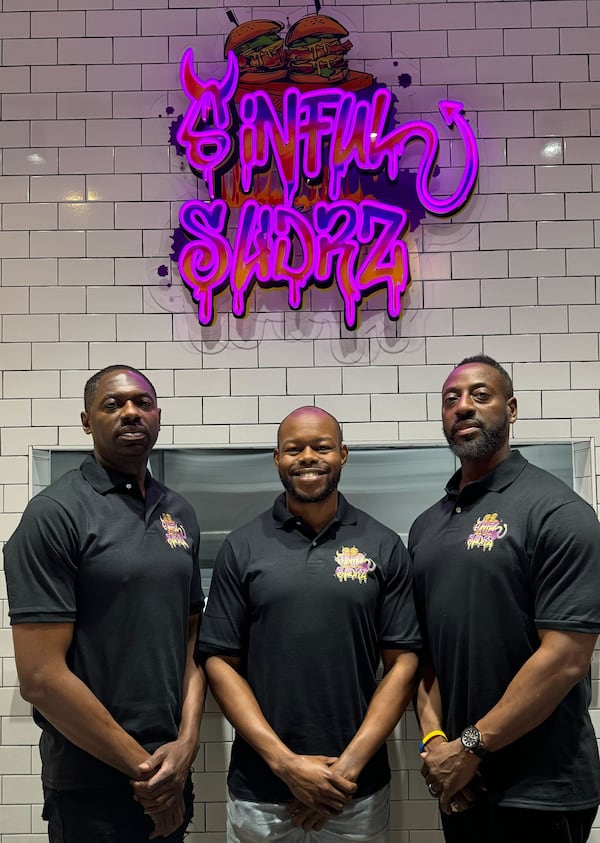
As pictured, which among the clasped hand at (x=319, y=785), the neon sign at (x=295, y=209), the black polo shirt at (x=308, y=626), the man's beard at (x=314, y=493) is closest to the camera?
the clasped hand at (x=319, y=785)

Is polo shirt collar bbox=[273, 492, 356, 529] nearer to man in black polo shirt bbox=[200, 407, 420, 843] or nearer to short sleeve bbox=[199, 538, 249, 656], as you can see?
man in black polo shirt bbox=[200, 407, 420, 843]

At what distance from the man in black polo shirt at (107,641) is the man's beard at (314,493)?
398 mm

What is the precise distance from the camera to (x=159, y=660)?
2.29 metres

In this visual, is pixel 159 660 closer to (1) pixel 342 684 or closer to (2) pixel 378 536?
(1) pixel 342 684

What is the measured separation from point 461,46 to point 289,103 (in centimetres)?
77

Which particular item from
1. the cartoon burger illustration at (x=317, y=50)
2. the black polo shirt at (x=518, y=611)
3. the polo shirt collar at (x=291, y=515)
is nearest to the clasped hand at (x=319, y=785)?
the black polo shirt at (x=518, y=611)

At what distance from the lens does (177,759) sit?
90.4 inches

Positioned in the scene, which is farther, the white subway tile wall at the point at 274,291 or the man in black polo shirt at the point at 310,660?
the white subway tile wall at the point at 274,291

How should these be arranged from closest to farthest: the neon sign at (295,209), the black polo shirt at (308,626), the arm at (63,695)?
the arm at (63,695)
the black polo shirt at (308,626)
the neon sign at (295,209)

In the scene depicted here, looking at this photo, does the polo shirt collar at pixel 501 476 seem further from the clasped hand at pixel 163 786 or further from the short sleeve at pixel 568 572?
the clasped hand at pixel 163 786

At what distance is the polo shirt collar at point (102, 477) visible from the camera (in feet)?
7.73

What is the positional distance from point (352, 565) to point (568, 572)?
25.0 inches

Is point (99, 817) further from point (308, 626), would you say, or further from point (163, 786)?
point (308, 626)

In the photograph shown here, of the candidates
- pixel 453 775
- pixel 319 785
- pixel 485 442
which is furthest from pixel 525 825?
pixel 485 442
